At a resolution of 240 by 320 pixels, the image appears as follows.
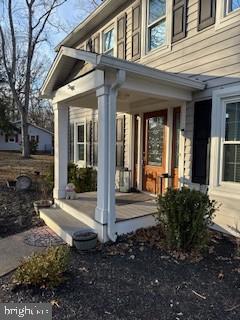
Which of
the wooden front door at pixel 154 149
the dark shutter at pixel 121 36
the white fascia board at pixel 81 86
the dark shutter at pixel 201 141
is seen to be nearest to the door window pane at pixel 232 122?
the dark shutter at pixel 201 141

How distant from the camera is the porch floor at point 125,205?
495 cm

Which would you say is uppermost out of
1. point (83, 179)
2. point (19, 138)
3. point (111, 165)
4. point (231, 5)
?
point (231, 5)

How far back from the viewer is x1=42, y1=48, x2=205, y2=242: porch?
4.35 metres

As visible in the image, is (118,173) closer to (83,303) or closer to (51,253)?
(51,253)

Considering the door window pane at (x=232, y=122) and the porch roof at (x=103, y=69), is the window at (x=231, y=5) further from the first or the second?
the door window pane at (x=232, y=122)

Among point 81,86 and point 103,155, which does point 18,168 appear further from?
point 103,155

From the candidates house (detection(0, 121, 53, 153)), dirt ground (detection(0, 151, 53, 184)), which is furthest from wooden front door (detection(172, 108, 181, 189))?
house (detection(0, 121, 53, 153))

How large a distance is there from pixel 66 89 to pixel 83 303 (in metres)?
4.08

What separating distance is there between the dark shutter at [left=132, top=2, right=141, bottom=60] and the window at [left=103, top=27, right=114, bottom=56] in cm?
124

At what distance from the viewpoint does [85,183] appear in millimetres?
7613

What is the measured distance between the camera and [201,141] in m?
5.21

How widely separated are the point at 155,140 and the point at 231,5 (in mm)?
3053

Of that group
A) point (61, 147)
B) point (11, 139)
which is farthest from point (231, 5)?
point (11, 139)

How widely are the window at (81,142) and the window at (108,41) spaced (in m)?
2.73
